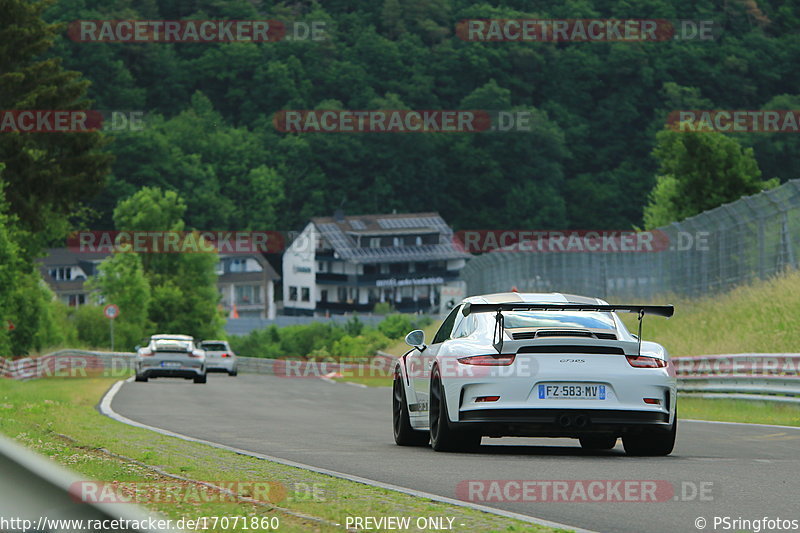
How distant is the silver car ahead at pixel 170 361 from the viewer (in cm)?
3800

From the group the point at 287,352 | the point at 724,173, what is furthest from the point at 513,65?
the point at 724,173

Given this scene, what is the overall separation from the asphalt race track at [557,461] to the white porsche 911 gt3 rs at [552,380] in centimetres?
25

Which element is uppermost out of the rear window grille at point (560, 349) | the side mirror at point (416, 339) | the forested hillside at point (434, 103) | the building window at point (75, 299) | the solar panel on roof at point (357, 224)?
the forested hillside at point (434, 103)

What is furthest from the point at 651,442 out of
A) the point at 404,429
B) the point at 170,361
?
the point at 170,361

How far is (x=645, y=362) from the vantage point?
1245 centimetres

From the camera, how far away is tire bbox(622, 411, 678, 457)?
12641 mm

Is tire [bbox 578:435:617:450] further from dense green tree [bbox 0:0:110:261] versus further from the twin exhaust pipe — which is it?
dense green tree [bbox 0:0:110:261]

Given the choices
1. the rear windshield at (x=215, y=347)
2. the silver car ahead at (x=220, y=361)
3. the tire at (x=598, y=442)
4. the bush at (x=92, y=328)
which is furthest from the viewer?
the bush at (x=92, y=328)

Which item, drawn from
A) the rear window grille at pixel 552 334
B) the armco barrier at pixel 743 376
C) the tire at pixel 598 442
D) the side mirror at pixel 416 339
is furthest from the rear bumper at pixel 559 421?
the armco barrier at pixel 743 376

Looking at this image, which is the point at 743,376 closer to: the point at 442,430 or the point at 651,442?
the point at 651,442

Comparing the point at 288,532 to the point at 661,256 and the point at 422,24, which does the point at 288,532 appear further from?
the point at 422,24

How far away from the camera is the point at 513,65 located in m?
158

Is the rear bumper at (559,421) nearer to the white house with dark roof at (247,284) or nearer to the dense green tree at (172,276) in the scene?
the dense green tree at (172,276)

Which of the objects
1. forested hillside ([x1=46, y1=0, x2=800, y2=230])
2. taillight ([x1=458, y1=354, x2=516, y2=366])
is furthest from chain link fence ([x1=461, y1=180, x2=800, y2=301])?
forested hillside ([x1=46, y1=0, x2=800, y2=230])
